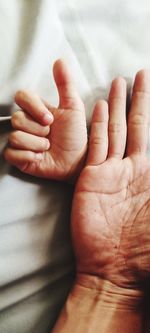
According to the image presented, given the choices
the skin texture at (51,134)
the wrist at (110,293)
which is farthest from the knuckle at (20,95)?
the wrist at (110,293)

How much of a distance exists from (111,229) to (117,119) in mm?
181

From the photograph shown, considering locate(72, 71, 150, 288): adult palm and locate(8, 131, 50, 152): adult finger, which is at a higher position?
locate(8, 131, 50, 152): adult finger

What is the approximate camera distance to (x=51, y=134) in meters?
0.67

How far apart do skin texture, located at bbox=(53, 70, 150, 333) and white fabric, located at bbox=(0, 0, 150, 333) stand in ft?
0.09

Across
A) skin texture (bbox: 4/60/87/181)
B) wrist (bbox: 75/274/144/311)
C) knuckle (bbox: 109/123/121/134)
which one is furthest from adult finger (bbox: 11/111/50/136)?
wrist (bbox: 75/274/144/311)

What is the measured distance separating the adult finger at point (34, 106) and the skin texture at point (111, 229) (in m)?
0.09

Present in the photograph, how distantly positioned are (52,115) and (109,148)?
11 cm

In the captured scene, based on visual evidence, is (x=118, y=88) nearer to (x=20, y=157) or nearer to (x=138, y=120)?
(x=138, y=120)

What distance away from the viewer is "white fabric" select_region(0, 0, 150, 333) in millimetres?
619

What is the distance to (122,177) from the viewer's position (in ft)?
2.23

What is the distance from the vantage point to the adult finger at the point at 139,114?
0.70 metres

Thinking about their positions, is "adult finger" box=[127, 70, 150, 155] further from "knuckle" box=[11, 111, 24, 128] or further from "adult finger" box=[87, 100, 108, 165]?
"knuckle" box=[11, 111, 24, 128]

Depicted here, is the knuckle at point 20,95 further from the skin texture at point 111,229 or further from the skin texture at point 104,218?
the skin texture at point 111,229

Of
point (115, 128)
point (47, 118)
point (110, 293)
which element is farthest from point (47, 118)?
point (110, 293)
